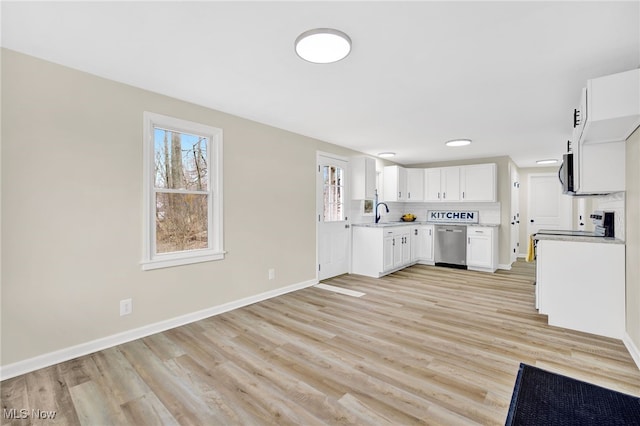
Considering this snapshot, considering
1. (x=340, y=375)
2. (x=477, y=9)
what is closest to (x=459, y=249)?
(x=340, y=375)

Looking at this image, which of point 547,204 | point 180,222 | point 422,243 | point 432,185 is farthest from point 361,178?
point 547,204

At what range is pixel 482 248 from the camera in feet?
19.2

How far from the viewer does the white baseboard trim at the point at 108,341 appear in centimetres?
218

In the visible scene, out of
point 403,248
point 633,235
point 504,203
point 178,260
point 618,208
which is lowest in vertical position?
point 403,248

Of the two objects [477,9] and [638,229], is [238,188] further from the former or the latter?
[638,229]

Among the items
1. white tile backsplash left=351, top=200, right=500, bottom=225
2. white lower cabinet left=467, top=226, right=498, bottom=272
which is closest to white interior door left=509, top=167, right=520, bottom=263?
white tile backsplash left=351, top=200, right=500, bottom=225

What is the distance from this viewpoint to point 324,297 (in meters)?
4.09

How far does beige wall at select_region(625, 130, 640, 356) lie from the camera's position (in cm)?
239

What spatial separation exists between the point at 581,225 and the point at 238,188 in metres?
7.66

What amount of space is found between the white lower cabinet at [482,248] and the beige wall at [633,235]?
3.08 m

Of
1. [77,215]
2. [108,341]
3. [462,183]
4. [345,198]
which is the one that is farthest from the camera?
[462,183]

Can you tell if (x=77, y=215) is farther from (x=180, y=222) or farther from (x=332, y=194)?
(x=332, y=194)

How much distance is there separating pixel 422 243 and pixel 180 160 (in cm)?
518

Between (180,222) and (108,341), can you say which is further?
(180,222)
